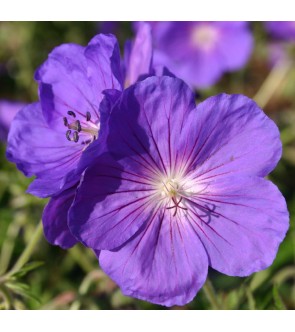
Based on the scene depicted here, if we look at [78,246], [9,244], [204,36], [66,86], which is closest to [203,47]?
[204,36]

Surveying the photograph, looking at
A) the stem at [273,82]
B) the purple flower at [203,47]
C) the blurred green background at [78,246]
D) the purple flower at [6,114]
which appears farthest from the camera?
the purple flower at [203,47]

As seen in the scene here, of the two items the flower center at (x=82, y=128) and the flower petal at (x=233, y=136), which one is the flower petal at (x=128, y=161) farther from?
the flower center at (x=82, y=128)

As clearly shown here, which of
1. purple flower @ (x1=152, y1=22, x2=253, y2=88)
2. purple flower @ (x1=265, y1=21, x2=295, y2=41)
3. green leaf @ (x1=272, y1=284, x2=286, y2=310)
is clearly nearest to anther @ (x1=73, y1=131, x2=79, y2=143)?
green leaf @ (x1=272, y1=284, x2=286, y2=310)

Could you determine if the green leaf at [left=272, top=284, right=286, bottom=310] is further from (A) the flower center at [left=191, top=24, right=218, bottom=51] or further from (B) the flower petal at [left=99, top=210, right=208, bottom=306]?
(A) the flower center at [left=191, top=24, right=218, bottom=51]

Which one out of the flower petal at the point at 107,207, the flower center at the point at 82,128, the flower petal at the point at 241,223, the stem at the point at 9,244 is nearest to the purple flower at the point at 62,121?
the flower center at the point at 82,128

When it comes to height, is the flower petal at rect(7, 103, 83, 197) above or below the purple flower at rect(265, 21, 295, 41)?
above

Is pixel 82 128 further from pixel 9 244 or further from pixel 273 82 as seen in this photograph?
pixel 273 82
